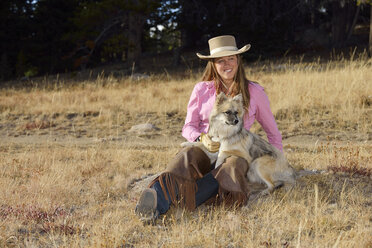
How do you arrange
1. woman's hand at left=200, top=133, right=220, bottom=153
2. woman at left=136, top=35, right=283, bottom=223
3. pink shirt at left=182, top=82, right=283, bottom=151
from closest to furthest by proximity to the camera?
woman at left=136, top=35, right=283, bottom=223 < woman's hand at left=200, top=133, right=220, bottom=153 < pink shirt at left=182, top=82, right=283, bottom=151

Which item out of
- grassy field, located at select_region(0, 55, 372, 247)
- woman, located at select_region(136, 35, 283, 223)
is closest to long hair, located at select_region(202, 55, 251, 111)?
woman, located at select_region(136, 35, 283, 223)

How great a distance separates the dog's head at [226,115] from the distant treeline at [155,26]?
14.0 m

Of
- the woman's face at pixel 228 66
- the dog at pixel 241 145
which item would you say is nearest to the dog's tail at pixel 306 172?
the dog at pixel 241 145

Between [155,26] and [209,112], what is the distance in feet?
64.7

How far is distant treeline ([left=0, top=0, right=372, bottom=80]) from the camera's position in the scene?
68.6ft

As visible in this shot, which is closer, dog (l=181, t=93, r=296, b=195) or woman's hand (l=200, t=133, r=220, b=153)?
dog (l=181, t=93, r=296, b=195)

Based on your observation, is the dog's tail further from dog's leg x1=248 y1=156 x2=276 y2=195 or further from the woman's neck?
the woman's neck

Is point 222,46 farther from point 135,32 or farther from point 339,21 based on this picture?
point 339,21

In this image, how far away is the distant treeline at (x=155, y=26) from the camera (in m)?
20.9

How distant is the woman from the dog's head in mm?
241

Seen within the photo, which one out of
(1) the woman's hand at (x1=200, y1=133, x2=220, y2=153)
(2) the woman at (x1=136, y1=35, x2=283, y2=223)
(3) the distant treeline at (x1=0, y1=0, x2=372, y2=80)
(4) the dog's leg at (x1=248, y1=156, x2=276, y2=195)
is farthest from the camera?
(3) the distant treeline at (x1=0, y1=0, x2=372, y2=80)

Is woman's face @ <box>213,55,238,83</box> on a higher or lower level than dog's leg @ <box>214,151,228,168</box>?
higher

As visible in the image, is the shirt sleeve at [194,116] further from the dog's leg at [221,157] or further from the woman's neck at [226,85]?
the dog's leg at [221,157]

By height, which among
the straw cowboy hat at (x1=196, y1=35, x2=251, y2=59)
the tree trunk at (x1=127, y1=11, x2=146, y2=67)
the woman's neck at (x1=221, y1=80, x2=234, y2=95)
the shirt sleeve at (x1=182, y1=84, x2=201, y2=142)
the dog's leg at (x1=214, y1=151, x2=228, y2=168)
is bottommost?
the dog's leg at (x1=214, y1=151, x2=228, y2=168)
